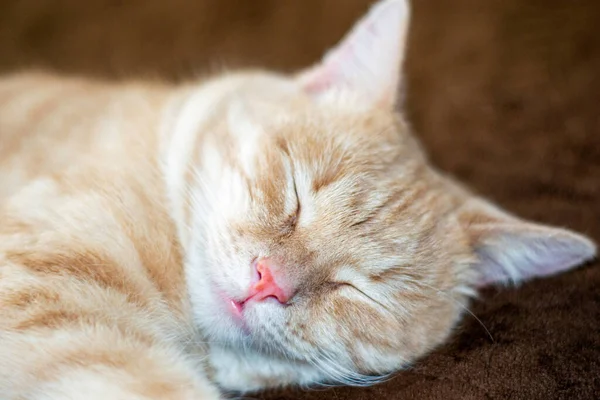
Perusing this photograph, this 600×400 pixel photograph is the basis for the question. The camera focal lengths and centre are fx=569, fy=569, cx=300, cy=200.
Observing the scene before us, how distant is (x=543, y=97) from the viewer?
2.26 m

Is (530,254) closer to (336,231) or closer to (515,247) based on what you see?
(515,247)

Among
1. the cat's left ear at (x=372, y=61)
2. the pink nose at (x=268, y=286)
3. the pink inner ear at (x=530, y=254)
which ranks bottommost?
the pink inner ear at (x=530, y=254)

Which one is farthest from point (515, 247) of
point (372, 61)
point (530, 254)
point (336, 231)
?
point (372, 61)

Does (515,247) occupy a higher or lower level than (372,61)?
lower

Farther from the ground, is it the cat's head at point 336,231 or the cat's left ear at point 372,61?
the cat's left ear at point 372,61

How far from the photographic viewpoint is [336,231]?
1372 millimetres

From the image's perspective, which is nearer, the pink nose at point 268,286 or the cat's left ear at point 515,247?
the pink nose at point 268,286

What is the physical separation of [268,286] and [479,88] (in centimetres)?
154

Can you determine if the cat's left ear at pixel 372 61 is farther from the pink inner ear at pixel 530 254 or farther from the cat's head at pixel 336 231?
the pink inner ear at pixel 530 254

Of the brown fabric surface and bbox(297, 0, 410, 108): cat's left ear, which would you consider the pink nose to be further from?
bbox(297, 0, 410, 108): cat's left ear

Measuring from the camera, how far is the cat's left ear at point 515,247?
4.90ft

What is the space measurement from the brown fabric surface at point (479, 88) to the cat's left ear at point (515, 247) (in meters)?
0.05

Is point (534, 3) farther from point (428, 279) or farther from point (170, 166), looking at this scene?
point (170, 166)

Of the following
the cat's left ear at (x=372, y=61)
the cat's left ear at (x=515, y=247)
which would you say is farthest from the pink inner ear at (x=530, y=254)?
the cat's left ear at (x=372, y=61)
